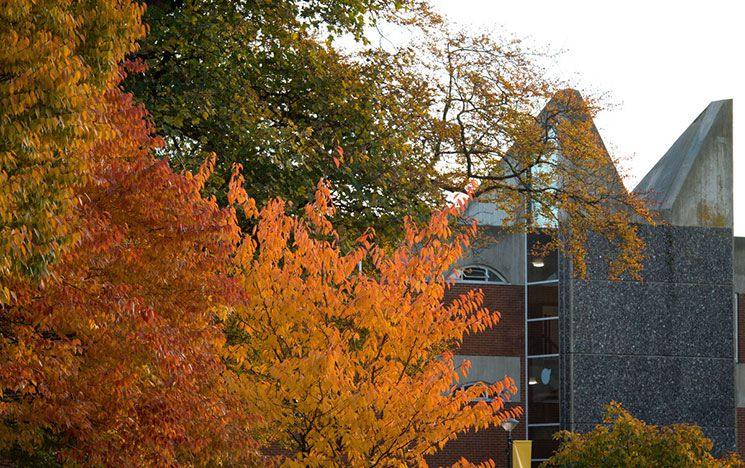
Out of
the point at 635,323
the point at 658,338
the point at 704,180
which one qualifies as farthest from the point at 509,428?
the point at 704,180

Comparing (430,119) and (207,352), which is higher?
(430,119)

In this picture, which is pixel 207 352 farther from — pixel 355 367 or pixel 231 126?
pixel 231 126

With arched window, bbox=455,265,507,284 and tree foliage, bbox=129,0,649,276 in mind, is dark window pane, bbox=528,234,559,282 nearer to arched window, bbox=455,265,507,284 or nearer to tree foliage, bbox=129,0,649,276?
arched window, bbox=455,265,507,284

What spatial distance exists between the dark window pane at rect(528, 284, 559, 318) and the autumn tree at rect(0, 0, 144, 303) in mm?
27186

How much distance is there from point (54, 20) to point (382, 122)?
1208 cm

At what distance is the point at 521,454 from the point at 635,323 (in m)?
8.28

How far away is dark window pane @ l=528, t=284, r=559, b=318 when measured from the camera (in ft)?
120

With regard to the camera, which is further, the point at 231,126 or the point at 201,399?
the point at 231,126

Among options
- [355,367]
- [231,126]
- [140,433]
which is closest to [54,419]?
[140,433]

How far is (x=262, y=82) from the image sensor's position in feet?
73.0

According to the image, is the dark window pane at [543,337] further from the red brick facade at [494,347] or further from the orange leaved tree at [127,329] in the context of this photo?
the orange leaved tree at [127,329]

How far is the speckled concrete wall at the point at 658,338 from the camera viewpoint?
1393 inches

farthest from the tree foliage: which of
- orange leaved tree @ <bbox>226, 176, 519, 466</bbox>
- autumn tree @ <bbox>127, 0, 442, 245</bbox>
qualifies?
orange leaved tree @ <bbox>226, 176, 519, 466</bbox>

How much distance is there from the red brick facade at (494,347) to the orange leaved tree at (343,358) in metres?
21.2
